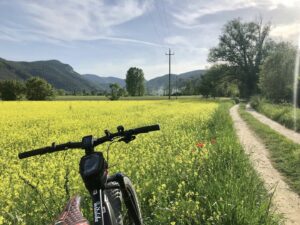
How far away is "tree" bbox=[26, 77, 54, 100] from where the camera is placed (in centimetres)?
8605

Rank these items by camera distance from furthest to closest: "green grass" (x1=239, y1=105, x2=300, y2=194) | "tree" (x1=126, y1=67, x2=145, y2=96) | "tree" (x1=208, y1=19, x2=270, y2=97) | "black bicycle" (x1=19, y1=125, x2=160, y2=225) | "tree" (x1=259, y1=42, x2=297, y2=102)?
"tree" (x1=126, y1=67, x2=145, y2=96) < "tree" (x1=208, y1=19, x2=270, y2=97) < "tree" (x1=259, y1=42, x2=297, y2=102) < "green grass" (x1=239, y1=105, x2=300, y2=194) < "black bicycle" (x1=19, y1=125, x2=160, y2=225)

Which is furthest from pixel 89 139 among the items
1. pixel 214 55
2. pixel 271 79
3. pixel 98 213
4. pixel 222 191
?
pixel 214 55

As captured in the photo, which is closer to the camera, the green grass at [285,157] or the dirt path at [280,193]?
the dirt path at [280,193]

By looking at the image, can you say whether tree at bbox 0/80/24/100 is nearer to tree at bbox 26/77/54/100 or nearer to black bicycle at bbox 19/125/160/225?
tree at bbox 26/77/54/100

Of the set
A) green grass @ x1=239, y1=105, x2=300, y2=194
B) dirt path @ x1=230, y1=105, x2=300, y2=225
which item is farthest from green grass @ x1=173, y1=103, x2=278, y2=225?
green grass @ x1=239, y1=105, x2=300, y2=194

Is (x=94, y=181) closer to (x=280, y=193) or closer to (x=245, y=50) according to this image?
(x=280, y=193)

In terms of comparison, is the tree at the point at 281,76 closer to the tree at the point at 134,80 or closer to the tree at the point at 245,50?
the tree at the point at 245,50

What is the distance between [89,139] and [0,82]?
9120 centimetres

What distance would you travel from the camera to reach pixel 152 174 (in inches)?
271

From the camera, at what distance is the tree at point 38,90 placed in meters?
86.1

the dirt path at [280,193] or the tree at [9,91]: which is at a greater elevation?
the tree at [9,91]

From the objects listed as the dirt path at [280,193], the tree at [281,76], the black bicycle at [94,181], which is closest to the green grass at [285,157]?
the dirt path at [280,193]

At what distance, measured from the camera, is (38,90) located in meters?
86.2

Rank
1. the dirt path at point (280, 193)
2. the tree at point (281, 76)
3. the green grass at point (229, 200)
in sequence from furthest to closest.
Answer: the tree at point (281, 76), the dirt path at point (280, 193), the green grass at point (229, 200)
